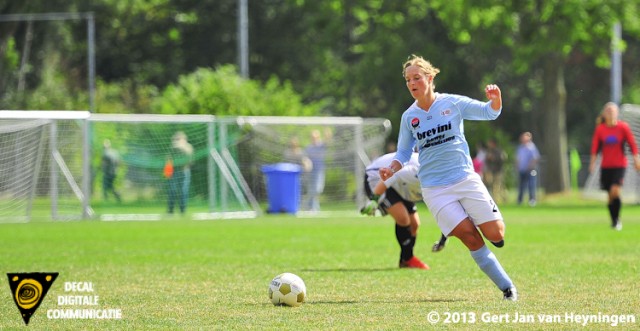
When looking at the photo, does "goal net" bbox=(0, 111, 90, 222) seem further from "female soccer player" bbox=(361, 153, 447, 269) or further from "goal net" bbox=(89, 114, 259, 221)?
"female soccer player" bbox=(361, 153, 447, 269)

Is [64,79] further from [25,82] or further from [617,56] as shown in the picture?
[617,56]

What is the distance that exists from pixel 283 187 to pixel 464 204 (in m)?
17.8

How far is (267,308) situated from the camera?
9.26 metres

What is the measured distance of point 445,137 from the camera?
385 inches

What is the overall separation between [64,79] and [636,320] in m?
45.4

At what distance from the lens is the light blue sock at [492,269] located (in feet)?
31.4

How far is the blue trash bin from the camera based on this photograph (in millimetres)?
27250

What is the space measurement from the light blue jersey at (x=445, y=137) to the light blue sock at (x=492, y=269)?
2.13 ft

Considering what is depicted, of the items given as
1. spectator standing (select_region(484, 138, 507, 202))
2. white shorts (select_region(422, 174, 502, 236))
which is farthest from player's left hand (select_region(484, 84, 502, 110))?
spectator standing (select_region(484, 138, 507, 202))

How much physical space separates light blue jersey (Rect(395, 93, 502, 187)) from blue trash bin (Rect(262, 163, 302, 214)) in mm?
17382

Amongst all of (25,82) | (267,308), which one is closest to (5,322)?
(267,308)

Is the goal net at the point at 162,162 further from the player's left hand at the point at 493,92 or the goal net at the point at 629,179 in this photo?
the player's left hand at the point at 493,92

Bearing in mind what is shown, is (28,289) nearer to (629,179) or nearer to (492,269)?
(492,269)

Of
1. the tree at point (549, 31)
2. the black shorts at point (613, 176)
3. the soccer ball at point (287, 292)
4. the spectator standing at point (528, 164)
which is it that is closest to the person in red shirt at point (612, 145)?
the black shorts at point (613, 176)
